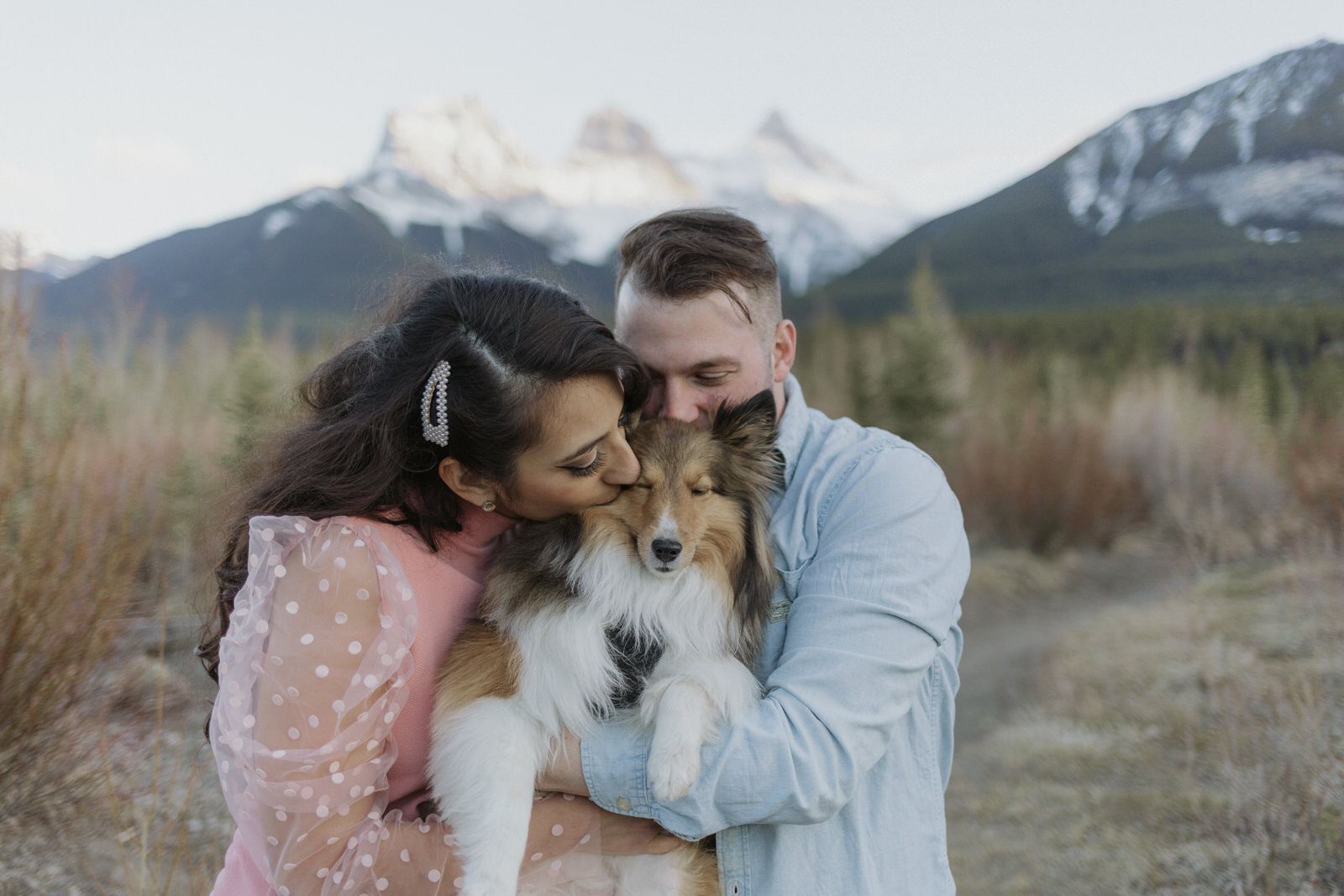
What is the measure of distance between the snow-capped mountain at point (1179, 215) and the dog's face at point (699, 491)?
7.26 meters

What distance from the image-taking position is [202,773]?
486cm

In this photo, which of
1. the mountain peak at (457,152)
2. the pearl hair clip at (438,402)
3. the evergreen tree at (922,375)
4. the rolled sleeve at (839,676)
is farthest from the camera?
the mountain peak at (457,152)

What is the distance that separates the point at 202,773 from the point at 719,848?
406 centimetres

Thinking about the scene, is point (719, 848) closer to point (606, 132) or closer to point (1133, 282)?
point (1133, 282)

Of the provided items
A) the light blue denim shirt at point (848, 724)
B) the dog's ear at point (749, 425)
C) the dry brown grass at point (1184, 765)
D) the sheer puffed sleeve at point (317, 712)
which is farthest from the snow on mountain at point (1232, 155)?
the sheer puffed sleeve at point (317, 712)

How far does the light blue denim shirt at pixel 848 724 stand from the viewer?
1.81 m

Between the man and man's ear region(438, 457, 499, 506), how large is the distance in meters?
0.66

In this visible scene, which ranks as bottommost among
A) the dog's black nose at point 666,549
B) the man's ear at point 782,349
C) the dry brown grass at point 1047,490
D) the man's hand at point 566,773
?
the dry brown grass at point 1047,490

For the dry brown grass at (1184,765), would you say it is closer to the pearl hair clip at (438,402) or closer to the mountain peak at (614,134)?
the pearl hair clip at (438,402)

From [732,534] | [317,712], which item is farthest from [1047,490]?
[317,712]

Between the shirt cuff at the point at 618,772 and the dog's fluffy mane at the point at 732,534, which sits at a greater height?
the dog's fluffy mane at the point at 732,534

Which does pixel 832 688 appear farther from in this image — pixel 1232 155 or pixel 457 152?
pixel 457 152

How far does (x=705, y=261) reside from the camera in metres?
2.45

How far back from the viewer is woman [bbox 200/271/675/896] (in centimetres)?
171
